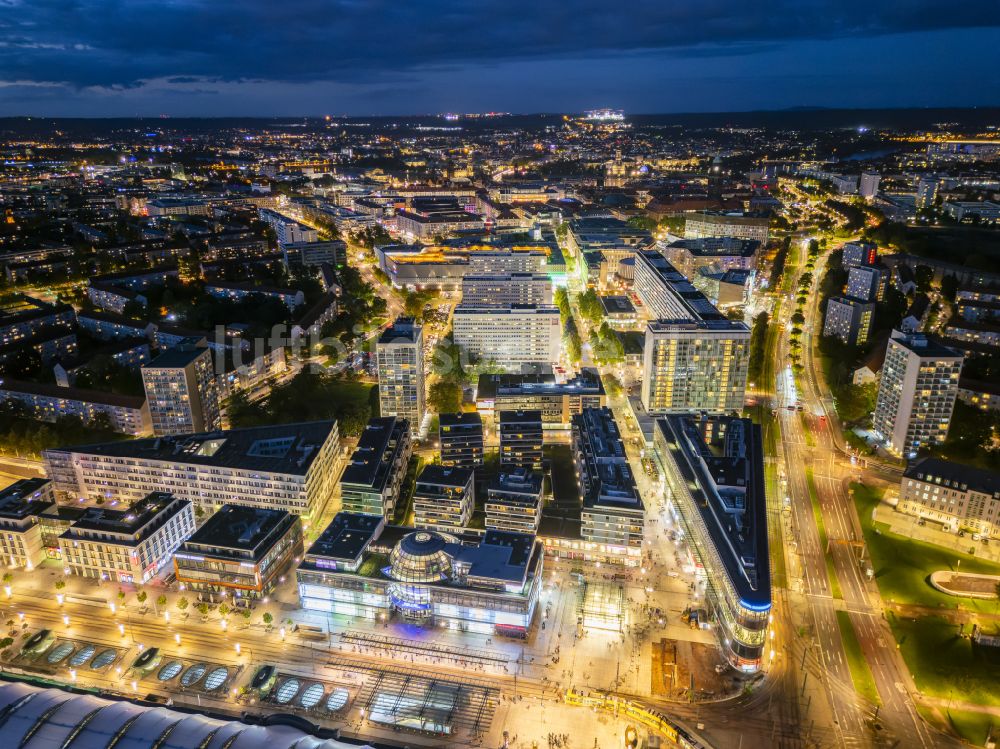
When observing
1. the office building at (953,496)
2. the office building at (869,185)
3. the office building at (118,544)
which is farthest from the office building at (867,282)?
the office building at (118,544)

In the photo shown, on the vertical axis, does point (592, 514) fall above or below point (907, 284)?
below

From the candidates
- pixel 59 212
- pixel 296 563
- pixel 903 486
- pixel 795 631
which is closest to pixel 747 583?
pixel 795 631

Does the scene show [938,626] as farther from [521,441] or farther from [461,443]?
[461,443]

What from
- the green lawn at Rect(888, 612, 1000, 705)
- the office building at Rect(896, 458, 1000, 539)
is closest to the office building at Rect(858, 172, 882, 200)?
the office building at Rect(896, 458, 1000, 539)

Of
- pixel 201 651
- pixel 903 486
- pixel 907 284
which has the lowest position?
pixel 201 651

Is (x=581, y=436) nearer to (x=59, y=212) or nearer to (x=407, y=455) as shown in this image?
(x=407, y=455)

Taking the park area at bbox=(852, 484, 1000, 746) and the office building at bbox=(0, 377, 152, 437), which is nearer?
the park area at bbox=(852, 484, 1000, 746)

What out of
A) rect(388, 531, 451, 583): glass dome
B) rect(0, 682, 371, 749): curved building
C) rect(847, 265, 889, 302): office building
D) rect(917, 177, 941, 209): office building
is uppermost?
rect(917, 177, 941, 209): office building

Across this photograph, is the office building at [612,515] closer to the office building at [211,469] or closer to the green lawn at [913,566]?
the green lawn at [913,566]

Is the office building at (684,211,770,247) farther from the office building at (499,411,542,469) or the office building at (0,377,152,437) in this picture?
the office building at (0,377,152,437)
